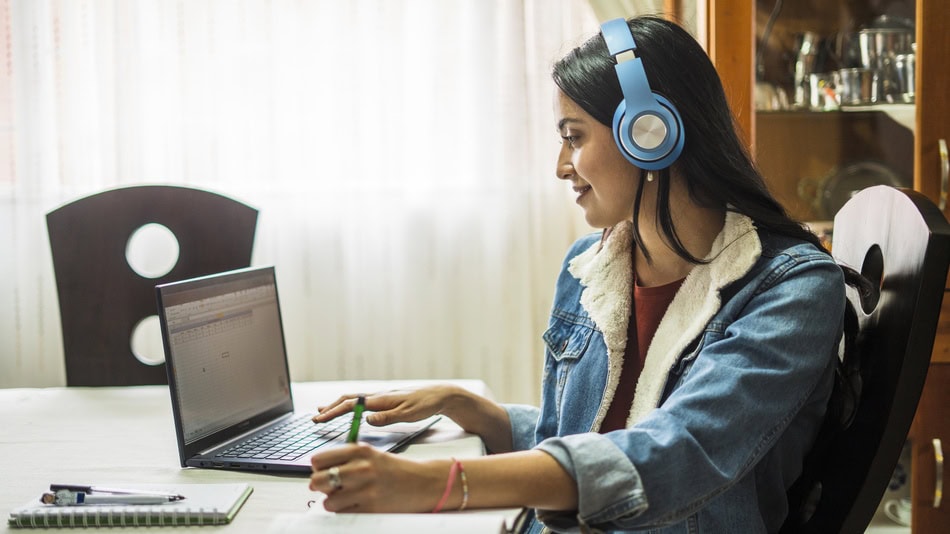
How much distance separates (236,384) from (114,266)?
2.08 ft

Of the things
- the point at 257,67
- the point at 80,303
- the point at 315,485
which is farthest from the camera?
the point at 257,67

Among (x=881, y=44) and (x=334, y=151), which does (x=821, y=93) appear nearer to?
(x=881, y=44)

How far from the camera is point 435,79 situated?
8.22 feet

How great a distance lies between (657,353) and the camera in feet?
3.47

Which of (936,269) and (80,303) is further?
(80,303)

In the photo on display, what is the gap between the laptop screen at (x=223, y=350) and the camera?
106 cm

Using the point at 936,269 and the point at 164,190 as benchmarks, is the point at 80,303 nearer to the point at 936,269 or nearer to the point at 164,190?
the point at 164,190

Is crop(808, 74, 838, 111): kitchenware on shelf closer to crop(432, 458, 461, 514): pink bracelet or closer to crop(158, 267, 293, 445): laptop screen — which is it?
crop(158, 267, 293, 445): laptop screen

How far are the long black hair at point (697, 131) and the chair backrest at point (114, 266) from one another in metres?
0.86

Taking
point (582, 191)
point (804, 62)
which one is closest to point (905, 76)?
point (804, 62)

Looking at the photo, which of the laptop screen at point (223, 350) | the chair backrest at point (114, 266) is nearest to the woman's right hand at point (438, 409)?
the laptop screen at point (223, 350)

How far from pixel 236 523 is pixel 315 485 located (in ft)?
0.42

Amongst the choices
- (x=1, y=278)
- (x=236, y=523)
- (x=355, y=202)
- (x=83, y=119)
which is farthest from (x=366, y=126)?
(x=236, y=523)

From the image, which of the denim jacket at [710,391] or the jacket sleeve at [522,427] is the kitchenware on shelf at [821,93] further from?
the jacket sleeve at [522,427]
